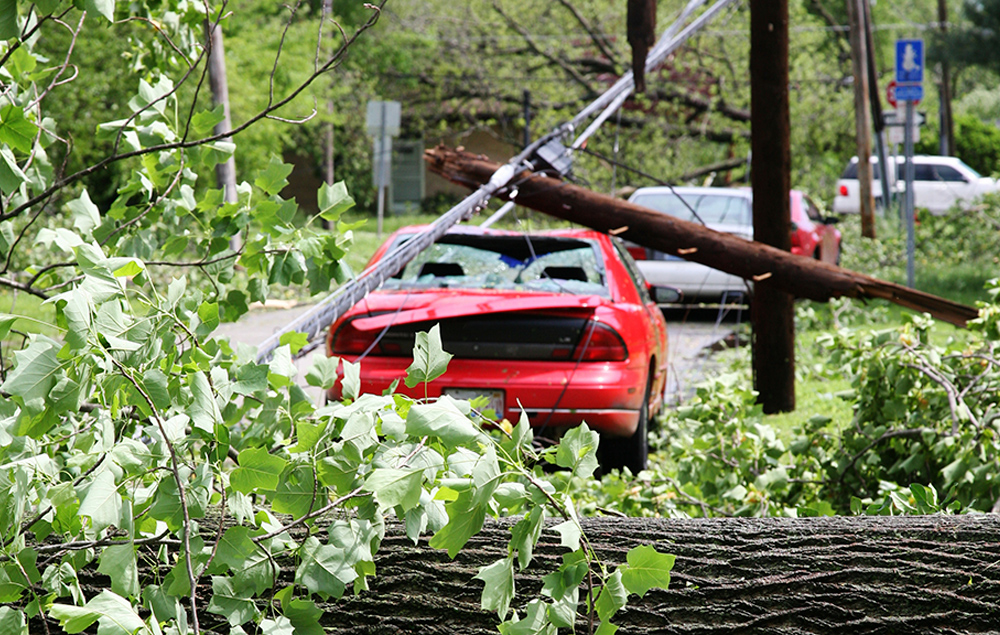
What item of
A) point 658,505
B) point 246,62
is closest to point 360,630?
point 658,505

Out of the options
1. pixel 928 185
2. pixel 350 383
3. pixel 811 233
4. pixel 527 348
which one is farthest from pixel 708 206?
pixel 928 185

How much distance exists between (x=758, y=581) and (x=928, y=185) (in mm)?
30959

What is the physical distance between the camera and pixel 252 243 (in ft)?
8.28

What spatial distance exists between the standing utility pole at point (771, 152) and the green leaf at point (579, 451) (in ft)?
19.3

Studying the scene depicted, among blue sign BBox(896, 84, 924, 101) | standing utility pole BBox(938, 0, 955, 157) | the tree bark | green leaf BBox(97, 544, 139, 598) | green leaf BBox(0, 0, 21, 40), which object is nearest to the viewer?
green leaf BBox(97, 544, 139, 598)

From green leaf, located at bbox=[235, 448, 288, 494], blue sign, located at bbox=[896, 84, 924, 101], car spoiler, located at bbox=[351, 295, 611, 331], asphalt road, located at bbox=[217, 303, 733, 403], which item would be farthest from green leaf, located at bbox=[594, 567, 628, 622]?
blue sign, located at bbox=[896, 84, 924, 101]

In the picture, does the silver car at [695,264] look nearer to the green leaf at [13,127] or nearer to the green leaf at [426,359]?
the green leaf at [13,127]

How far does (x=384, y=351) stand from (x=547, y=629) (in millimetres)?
3928

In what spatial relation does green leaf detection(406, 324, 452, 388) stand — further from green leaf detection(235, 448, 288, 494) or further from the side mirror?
the side mirror

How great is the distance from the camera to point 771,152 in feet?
23.8

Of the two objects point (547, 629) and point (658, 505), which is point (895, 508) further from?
point (547, 629)

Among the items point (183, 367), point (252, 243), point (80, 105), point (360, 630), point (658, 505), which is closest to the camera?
point (183, 367)

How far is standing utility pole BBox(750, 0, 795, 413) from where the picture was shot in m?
7.21

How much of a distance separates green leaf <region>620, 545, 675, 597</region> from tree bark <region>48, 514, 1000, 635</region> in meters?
0.66
